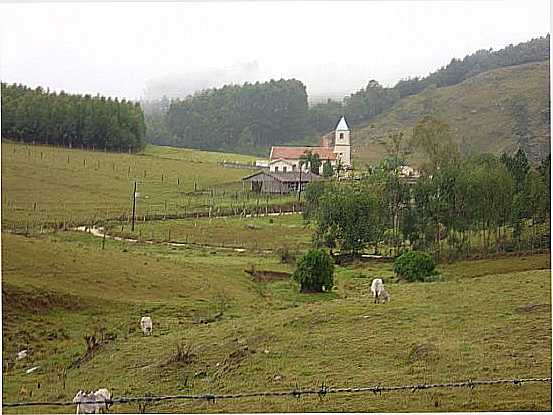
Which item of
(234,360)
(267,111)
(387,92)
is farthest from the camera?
(267,111)

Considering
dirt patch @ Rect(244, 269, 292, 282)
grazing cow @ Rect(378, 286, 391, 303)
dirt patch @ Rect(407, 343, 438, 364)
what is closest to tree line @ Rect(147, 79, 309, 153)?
dirt patch @ Rect(244, 269, 292, 282)

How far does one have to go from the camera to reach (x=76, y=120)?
533 cm

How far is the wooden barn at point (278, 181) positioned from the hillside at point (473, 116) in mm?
432

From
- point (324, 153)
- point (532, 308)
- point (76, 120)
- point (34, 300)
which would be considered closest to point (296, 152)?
point (324, 153)

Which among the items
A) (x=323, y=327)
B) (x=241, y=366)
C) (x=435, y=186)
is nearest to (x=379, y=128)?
(x=435, y=186)

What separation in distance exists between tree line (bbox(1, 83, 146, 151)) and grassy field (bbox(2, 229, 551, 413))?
733mm

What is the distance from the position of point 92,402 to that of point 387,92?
2.99 m

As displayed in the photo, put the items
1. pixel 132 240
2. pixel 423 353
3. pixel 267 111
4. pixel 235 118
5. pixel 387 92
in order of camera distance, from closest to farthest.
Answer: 1. pixel 423 353
2. pixel 132 240
3. pixel 387 92
4. pixel 267 111
5. pixel 235 118

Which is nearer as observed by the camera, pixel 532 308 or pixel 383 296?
pixel 532 308

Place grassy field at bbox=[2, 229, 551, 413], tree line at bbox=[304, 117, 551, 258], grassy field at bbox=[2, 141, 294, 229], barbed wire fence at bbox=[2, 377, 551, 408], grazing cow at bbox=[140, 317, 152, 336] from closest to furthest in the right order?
barbed wire fence at bbox=[2, 377, 551, 408] → grassy field at bbox=[2, 229, 551, 413] → grazing cow at bbox=[140, 317, 152, 336] → grassy field at bbox=[2, 141, 294, 229] → tree line at bbox=[304, 117, 551, 258]

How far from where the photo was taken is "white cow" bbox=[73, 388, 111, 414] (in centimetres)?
417

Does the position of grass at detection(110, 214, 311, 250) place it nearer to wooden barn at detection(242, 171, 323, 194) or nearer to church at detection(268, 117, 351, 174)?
wooden barn at detection(242, 171, 323, 194)

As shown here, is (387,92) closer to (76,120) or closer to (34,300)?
(76,120)

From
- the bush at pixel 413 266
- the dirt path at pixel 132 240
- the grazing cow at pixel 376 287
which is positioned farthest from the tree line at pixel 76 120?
the bush at pixel 413 266
